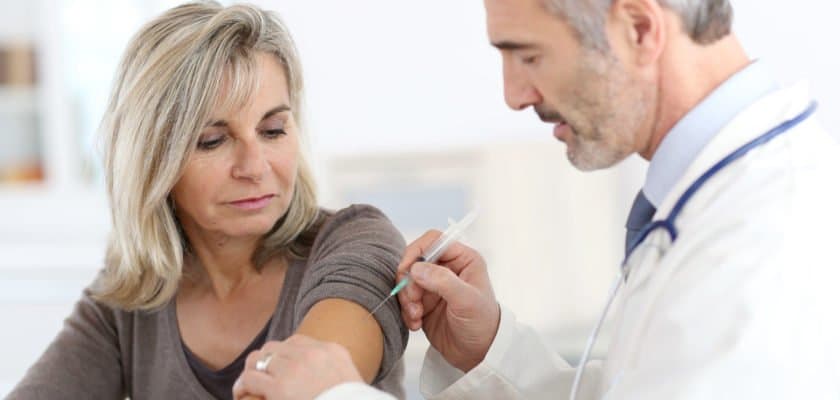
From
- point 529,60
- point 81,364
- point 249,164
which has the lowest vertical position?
point 81,364

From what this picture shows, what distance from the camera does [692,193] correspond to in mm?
1198

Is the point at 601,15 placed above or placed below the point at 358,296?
above

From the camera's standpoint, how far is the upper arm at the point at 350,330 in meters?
1.40

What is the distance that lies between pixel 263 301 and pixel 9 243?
3.32 meters

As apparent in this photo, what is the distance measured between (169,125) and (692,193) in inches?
29.5

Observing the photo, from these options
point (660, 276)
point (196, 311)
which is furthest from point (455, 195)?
point (660, 276)

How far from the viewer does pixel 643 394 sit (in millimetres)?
1101

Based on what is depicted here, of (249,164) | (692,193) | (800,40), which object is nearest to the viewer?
(692,193)

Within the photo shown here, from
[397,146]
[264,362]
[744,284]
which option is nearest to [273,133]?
[264,362]

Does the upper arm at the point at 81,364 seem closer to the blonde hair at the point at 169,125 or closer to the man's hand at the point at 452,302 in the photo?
the blonde hair at the point at 169,125

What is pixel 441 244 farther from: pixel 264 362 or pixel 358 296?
pixel 264 362

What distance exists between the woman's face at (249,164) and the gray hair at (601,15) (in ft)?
1.71

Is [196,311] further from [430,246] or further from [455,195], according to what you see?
[455,195]

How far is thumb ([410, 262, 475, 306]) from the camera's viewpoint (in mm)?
1488
